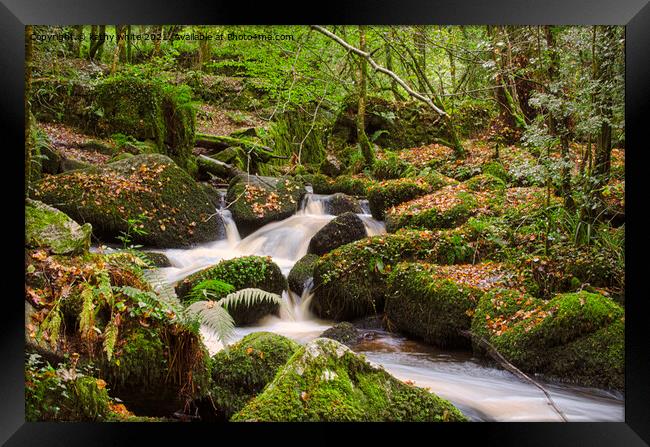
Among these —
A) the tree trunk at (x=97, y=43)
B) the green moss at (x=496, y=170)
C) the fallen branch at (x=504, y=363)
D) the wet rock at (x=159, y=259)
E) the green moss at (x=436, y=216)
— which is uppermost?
the tree trunk at (x=97, y=43)

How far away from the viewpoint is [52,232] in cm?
371

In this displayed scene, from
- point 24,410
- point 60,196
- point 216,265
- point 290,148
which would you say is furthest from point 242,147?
point 24,410

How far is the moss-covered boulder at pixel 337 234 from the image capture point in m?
4.84

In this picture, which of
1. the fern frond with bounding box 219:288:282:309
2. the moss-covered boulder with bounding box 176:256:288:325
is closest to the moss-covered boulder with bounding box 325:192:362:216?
the moss-covered boulder with bounding box 176:256:288:325

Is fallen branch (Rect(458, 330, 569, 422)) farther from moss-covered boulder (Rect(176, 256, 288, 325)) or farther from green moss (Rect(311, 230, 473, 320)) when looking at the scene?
moss-covered boulder (Rect(176, 256, 288, 325))

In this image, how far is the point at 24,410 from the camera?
11.0ft

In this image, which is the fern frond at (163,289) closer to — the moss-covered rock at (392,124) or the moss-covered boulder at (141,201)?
the moss-covered boulder at (141,201)

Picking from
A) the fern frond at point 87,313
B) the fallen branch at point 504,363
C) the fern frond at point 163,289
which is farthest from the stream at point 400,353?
the fern frond at point 87,313

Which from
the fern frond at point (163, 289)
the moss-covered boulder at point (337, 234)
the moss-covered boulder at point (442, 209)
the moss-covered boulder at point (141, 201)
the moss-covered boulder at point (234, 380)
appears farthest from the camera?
the moss-covered boulder at point (442, 209)

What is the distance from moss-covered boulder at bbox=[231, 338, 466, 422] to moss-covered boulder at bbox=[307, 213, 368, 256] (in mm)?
1886

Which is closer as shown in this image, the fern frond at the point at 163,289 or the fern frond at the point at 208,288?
the fern frond at the point at 163,289

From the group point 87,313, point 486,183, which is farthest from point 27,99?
point 486,183

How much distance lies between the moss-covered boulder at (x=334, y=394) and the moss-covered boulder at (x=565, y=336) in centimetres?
122
